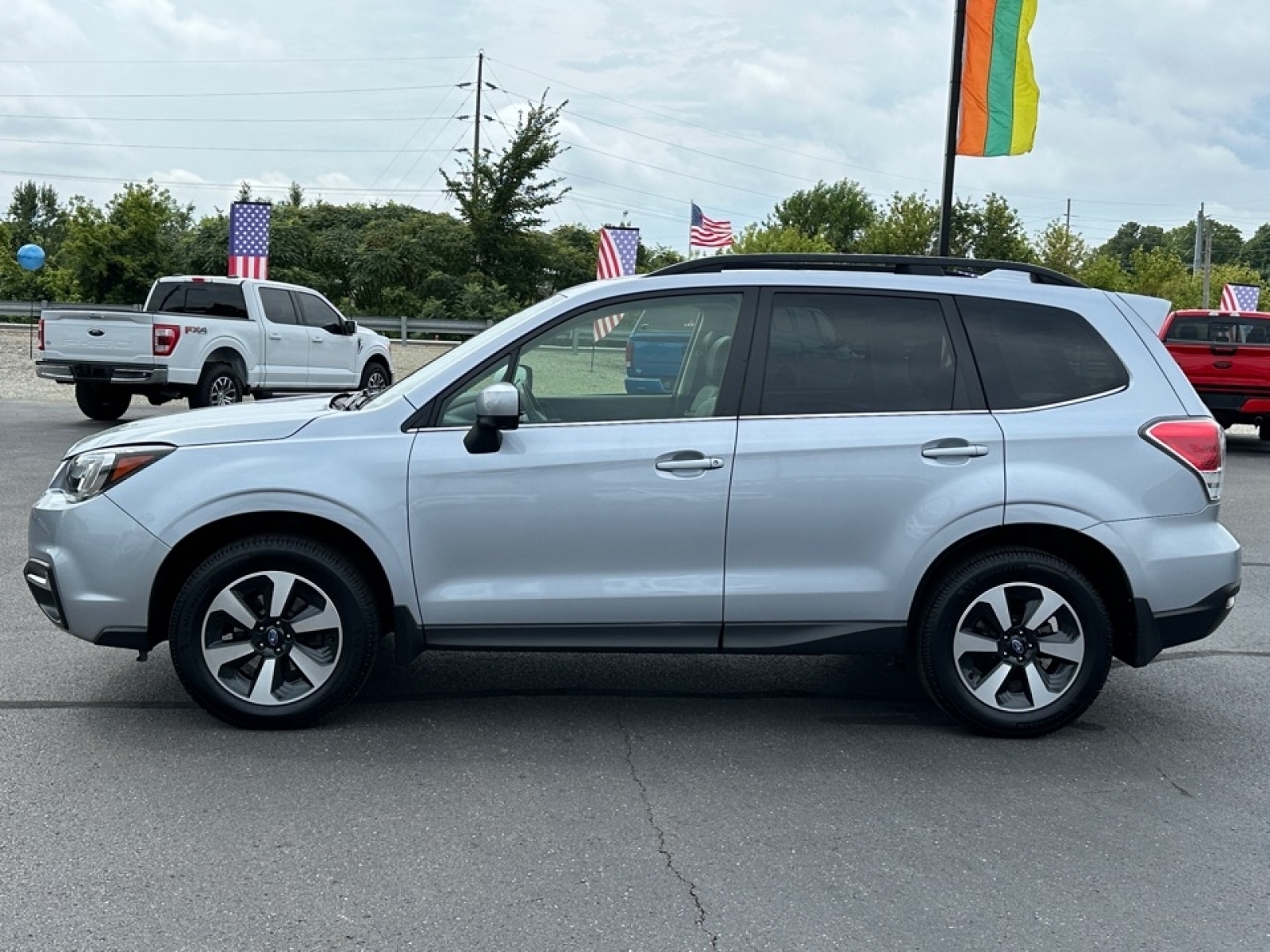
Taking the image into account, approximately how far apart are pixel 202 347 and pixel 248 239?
11.3 meters

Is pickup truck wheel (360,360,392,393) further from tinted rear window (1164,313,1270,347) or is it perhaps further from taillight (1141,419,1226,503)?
taillight (1141,419,1226,503)

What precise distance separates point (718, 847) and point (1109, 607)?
2.12m

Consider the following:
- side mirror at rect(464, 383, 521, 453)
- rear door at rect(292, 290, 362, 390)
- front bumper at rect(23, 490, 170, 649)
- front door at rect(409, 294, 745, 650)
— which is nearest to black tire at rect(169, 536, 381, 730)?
front bumper at rect(23, 490, 170, 649)

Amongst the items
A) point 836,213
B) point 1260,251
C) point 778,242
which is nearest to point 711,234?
point 778,242

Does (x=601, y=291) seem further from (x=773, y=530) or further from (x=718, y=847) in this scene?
(x=718, y=847)

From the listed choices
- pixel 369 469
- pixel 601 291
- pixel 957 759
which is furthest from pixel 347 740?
pixel 957 759

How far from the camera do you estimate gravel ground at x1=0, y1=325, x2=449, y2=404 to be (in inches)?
881

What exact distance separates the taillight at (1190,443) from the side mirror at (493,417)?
2414mm

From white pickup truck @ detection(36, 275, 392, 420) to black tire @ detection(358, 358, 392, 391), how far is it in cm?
35

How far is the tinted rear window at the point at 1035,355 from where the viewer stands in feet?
17.1

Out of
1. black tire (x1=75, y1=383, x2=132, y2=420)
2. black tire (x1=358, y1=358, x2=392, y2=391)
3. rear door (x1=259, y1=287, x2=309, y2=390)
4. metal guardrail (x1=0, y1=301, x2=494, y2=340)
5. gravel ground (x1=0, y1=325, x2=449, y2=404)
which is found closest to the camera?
black tire (x1=75, y1=383, x2=132, y2=420)

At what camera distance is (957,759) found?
16.3ft

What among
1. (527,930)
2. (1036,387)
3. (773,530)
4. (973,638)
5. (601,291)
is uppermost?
(601,291)

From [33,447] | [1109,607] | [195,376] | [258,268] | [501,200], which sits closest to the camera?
[1109,607]
